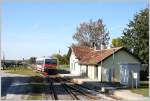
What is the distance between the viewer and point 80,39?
5338cm

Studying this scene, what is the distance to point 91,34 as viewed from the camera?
49.1 metres

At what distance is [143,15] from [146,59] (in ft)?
19.2

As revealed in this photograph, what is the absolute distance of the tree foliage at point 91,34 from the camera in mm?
45628

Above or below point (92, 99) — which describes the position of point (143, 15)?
above

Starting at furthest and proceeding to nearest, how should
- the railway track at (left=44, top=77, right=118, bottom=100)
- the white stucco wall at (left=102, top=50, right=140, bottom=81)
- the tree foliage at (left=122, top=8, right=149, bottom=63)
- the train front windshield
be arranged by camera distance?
the train front windshield → the tree foliage at (left=122, top=8, right=149, bottom=63) → the white stucco wall at (left=102, top=50, right=140, bottom=81) → the railway track at (left=44, top=77, right=118, bottom=100)

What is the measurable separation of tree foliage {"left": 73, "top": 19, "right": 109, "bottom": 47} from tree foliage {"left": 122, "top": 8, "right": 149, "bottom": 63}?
9.38ft

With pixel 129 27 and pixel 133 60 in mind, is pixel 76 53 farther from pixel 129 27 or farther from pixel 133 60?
pixel 133 60

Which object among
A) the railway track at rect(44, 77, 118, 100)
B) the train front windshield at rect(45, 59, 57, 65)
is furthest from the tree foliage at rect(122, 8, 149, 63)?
the railway track at rect(44, 77, 118, 100)

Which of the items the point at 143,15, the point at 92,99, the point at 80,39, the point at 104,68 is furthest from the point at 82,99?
the point at 80,39

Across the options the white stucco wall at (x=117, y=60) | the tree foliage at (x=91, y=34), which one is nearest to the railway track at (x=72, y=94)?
the white stucco wall at (x=117, y=60)

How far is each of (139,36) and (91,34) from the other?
6.83 m

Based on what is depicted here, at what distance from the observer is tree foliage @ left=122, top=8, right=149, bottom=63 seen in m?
44.1

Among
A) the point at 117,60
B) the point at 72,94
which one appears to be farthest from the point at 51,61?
the point at 72,94

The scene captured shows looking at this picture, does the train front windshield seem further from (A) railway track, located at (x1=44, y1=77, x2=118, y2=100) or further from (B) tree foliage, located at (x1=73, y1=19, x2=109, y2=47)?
(A) railway track, located at (x1=44, y1=77, x2=118, y2=100)
